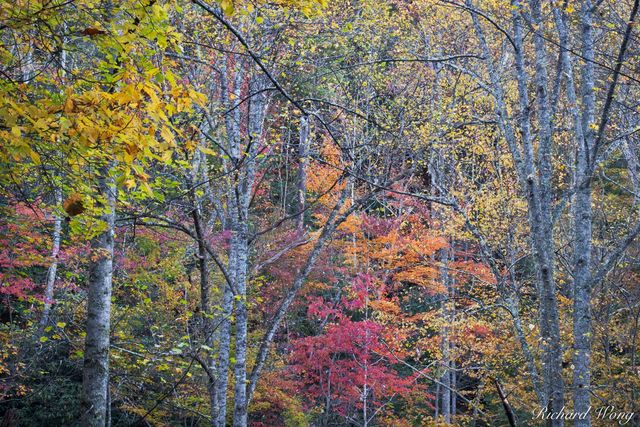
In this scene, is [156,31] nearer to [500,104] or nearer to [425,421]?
[500,104]

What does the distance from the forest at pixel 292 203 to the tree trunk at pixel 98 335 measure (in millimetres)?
17

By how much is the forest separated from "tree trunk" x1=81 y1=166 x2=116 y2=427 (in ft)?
0.05

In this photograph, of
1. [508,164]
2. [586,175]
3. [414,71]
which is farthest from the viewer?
[508,164]

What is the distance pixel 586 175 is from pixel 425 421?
9.51m

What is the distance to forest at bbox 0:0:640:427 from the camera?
10.8 feet

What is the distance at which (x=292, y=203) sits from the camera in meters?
19.6

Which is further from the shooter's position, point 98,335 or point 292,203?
point 292,203

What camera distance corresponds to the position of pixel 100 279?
4.41 meters

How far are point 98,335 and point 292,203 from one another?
15.4 m

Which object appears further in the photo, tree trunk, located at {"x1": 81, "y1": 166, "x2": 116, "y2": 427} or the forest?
tree trunk, located at {"x1": 81, "y1": 166, "x2": 116, "y2": 427}

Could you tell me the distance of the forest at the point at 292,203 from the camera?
10.8 feet

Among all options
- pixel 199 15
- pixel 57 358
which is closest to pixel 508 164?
pixel 199 15

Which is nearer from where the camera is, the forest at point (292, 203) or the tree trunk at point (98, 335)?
the forest at point (292, 203)

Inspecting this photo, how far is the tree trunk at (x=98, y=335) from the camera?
4156 mm
